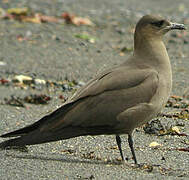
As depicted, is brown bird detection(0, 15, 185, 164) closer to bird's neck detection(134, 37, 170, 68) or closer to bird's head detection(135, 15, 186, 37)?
bird's neck detection(134, 37, 170, 68)

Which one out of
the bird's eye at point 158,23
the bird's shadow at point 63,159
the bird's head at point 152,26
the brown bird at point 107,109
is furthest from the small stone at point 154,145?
the bird's eye at point 158,23

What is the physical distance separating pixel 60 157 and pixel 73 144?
678 mm

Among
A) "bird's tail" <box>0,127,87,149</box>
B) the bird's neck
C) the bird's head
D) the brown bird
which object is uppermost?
the bird's head

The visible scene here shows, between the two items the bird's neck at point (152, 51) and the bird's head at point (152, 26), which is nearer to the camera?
the bird's neck at point (152, 51)

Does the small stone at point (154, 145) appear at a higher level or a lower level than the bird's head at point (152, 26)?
lower

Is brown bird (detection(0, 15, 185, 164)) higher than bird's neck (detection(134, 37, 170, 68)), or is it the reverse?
bird's neck (detection(134, 37, 170, 68))

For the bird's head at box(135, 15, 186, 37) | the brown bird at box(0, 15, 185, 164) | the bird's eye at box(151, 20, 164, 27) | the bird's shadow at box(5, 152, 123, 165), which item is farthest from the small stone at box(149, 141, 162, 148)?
the bird's eye at box(151, 20, 164, 27)

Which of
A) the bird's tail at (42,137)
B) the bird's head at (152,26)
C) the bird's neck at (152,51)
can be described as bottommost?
the bird's tail at (42,137)

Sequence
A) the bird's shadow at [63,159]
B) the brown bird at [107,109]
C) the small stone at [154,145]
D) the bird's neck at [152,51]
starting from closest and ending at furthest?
1. the bird's shadow at [63,159]
2. the brown bird at [107,109]
3. the bird's neck at [152,51]
4. the small stone at [154,145]

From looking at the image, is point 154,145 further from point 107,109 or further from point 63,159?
point 63,159

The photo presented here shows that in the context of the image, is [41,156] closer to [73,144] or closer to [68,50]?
[73,144]

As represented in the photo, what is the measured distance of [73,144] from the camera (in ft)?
23.4

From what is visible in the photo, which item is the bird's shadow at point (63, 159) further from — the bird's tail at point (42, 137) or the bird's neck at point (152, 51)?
the bird's neck at point (152, 51)

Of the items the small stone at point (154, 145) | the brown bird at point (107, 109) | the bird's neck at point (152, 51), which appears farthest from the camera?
the small stone at point (154, 145)
